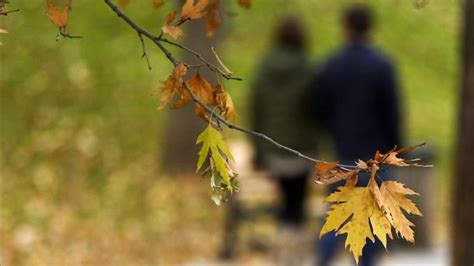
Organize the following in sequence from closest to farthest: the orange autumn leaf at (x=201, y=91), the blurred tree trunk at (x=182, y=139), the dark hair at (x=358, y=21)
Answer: the orange autumn leaf at (x=201, y=91)
the dark hair at (x=358, y=21)
the blurred tree trunk at (x=182, y=139)

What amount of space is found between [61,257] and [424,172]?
10.6 ft

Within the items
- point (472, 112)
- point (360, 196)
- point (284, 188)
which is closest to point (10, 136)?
point (284, 188)

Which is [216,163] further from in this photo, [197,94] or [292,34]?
[292,34]

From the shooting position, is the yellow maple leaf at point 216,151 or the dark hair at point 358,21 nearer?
the yellow maple leaf at point 216,151

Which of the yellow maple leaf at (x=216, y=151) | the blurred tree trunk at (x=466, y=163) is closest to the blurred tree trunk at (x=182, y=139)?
the blurred tree trunk at (x=466, y=163)

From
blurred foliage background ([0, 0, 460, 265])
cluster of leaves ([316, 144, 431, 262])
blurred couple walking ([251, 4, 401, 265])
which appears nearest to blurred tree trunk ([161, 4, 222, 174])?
blurred foliage background ([0, 0, 460, 265])

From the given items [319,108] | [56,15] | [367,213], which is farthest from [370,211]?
[319,108]

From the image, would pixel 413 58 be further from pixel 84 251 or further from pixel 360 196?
pixel 360 196

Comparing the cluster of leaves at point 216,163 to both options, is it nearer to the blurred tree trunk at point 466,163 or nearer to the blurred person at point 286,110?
the blurred tree trunk at point 466,163

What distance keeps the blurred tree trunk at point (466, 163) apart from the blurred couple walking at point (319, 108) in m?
1.24

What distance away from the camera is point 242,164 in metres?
9.34

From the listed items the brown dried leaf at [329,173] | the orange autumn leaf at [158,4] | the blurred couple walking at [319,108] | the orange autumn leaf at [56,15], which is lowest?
the brown dried leaf at [329,173]

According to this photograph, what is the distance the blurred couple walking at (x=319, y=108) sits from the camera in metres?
7.59

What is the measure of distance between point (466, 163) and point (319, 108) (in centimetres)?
180
